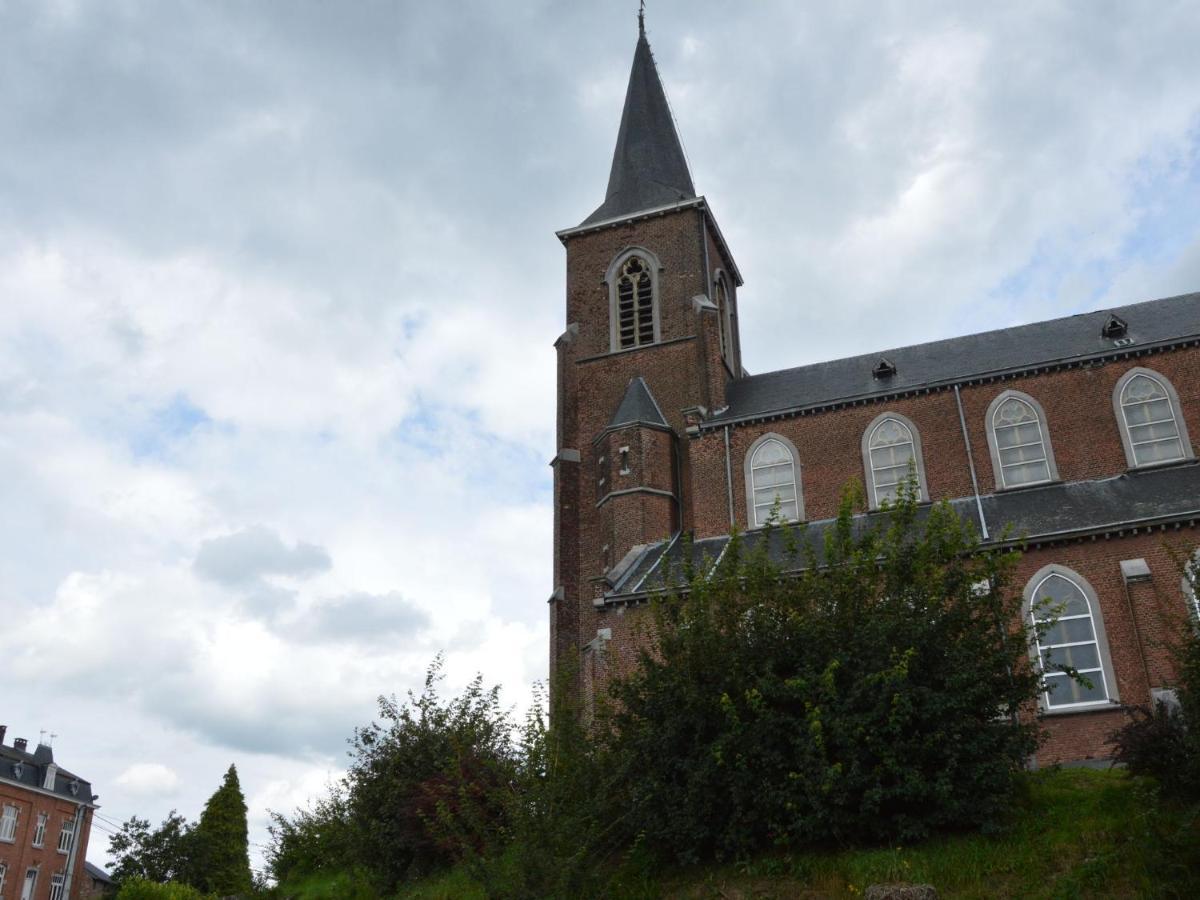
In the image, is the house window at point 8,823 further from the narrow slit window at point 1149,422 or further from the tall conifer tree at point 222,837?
the narrow slit window at point 1149,422

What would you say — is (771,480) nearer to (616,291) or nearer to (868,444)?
(868,444)

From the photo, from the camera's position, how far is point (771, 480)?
27516 mm

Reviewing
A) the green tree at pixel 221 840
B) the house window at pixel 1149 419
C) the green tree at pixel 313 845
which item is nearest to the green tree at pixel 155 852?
the green tree at pixel 221 840

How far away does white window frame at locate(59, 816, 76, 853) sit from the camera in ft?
163

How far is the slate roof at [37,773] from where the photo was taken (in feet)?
152

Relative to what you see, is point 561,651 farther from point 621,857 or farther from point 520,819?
point 520,819

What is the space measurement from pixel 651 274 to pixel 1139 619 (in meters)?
17.8

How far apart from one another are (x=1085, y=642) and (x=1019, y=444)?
6.33 metres

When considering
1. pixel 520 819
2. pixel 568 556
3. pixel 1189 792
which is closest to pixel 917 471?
pixel 568 556

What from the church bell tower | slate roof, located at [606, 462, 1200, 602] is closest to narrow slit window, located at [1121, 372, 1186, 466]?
slate roof, located at [606, 462, 1200, 602]

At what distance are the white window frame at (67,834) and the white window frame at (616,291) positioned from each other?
36976 mm

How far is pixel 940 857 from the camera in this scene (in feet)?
42.8

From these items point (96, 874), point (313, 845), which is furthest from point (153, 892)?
point (96, 874)

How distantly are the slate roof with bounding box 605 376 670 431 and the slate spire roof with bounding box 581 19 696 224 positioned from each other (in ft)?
21.9
